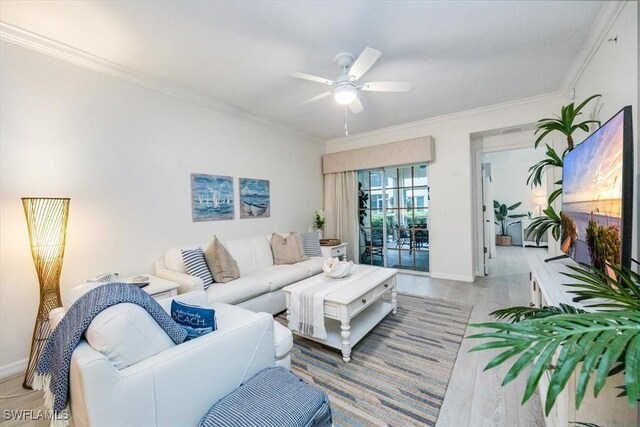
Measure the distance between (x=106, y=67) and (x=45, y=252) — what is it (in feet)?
5.84

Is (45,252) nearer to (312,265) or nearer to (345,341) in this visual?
(345,341)

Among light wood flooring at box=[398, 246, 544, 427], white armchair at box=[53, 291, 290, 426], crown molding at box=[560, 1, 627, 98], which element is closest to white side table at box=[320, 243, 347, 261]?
light wood flooring at box=[398, 246, 544, 427]

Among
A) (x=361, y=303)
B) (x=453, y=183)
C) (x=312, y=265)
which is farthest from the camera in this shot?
(x=453, y=183)

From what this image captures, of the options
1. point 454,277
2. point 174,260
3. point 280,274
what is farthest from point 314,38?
point 454,277

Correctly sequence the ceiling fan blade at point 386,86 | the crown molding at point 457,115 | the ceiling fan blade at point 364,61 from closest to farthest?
the ceiling fan blade at point 364,61 < the ceiling fan blade at point 386,86 < the crown molding at point 457,115

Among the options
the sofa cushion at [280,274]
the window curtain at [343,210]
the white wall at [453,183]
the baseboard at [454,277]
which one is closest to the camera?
the sofa cushion at [280,274]

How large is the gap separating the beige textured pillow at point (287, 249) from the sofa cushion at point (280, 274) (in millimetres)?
142

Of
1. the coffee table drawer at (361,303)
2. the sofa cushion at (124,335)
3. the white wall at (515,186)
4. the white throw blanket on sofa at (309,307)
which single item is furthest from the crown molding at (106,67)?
the white wall at (515,186)

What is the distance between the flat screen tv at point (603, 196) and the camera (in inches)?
48.8

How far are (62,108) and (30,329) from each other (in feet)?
6.14

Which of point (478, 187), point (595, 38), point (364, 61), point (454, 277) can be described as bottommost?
point (454, 277)

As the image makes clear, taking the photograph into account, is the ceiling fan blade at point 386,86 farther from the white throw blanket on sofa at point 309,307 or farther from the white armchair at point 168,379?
the white armchair at point 168,379

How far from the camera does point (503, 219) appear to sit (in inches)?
317

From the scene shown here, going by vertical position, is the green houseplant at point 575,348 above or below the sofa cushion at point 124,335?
above
